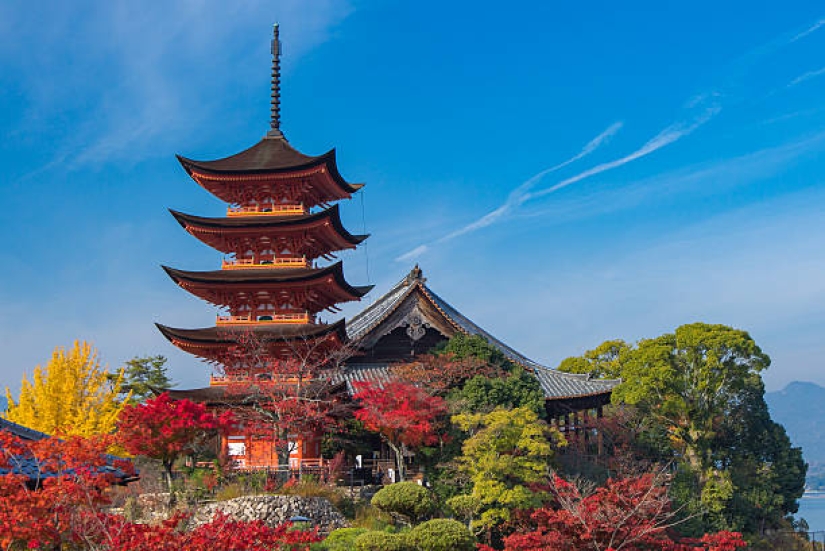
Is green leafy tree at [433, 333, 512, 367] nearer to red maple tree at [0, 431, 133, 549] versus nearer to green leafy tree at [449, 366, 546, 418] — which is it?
green leafy tree at [449, 366, 546, 418]

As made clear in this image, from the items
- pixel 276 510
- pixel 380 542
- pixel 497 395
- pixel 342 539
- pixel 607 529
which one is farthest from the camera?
pixel 497 395

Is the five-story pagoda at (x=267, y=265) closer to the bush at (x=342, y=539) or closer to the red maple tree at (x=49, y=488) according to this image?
the bush at (x=342, y=539)

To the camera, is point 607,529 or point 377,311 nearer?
point 607,529

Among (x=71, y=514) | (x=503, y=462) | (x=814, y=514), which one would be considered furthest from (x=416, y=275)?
(x=814, y=514)

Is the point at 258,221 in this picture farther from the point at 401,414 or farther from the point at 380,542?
the point at 380,542

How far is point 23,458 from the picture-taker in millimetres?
15539

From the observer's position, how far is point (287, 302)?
33312mm

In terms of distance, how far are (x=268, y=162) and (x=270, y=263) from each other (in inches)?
164

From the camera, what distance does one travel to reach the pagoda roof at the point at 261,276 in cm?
3206

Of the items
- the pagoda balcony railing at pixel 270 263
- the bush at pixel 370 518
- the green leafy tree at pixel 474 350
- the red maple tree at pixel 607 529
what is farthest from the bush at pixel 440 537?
the pagoda balcony railing at pixel 270 263

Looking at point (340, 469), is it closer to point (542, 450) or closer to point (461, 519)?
point (461, 519)

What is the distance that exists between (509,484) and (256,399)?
895 centimetres

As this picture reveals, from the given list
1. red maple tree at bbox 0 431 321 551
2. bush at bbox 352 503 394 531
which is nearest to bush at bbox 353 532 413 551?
bush at bbox 352 503 394 531

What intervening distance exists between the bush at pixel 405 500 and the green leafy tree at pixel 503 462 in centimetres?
117
